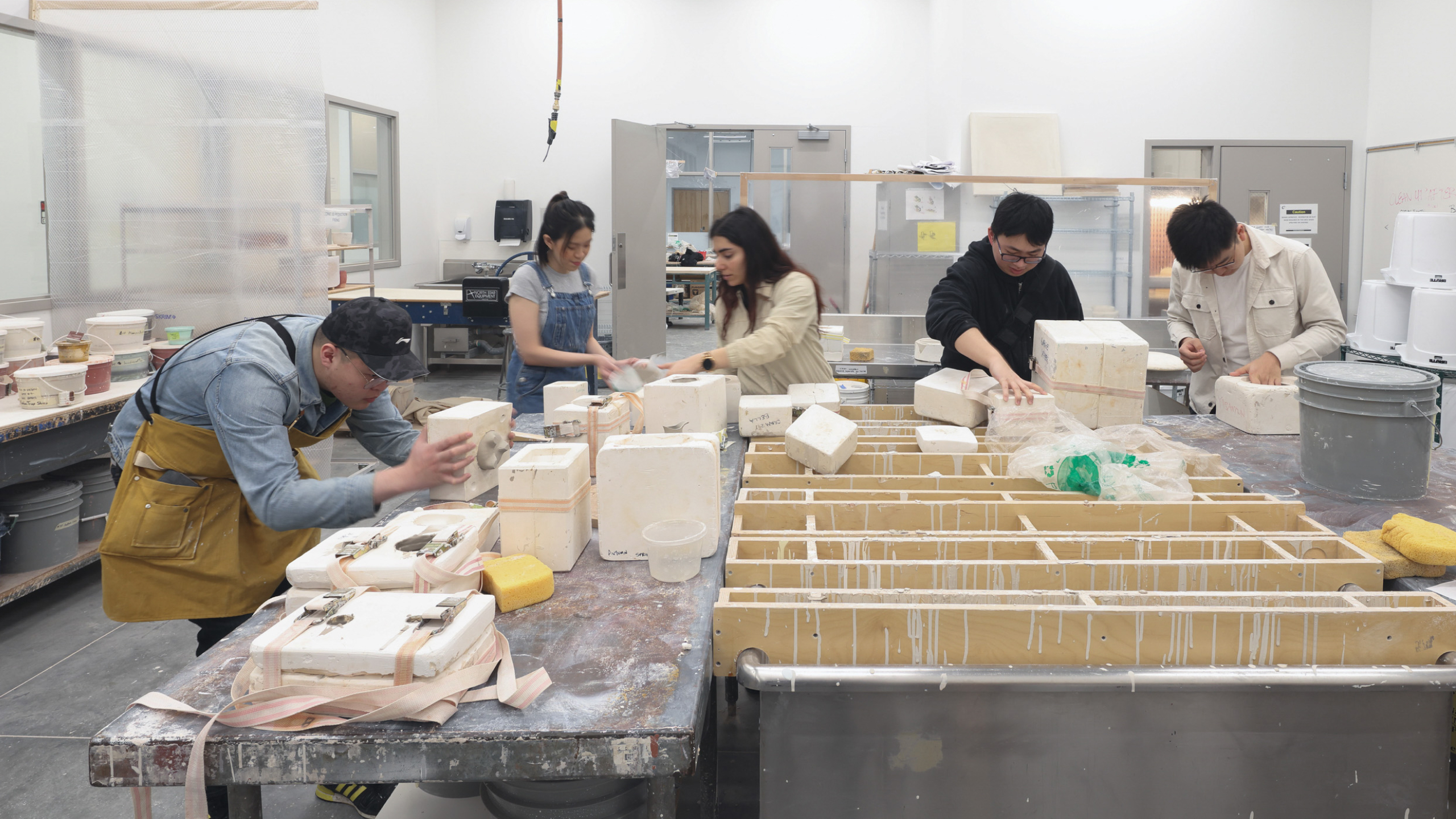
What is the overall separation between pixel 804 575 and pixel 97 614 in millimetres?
3221

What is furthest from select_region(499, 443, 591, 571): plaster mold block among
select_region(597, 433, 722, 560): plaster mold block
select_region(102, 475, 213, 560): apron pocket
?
select_region(102, 475, 213, 560): apron pocket

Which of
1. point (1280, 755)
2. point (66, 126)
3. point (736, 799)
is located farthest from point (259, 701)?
point (66, 126)

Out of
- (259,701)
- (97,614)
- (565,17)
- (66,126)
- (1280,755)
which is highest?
(565,17)

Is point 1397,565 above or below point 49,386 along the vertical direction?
below

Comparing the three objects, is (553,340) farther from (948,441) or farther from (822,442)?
(948,441)

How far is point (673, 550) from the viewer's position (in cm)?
181

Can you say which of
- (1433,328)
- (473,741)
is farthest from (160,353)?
(1433,328)

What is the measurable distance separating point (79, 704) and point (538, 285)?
6.65ft

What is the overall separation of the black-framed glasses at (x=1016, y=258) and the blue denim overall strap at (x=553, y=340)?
1.63m

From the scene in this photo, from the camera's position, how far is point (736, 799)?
2.07m

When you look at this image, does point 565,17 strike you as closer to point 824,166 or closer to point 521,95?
point 521,95

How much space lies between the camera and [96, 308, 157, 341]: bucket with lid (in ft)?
14.5

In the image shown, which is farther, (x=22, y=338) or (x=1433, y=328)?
(x=1433, y=328)

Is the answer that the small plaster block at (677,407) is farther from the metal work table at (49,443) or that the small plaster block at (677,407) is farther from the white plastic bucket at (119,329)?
the white plastic bucket at (119,329)
